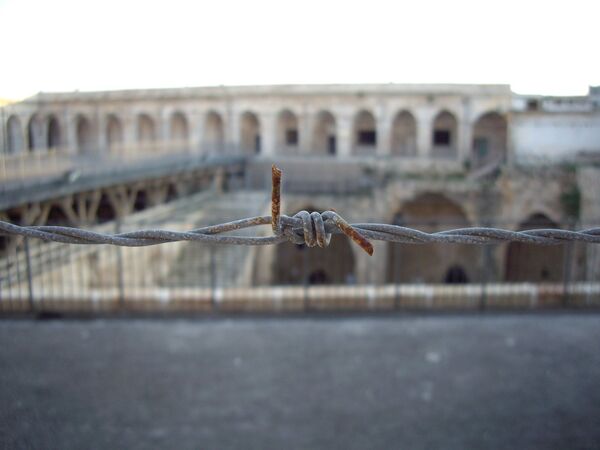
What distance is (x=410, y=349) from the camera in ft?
12.7

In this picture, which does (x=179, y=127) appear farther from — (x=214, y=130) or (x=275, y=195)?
(x=275, y=195)

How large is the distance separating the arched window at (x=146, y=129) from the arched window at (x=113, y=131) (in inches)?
38.2

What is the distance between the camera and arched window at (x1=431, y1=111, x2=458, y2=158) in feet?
70.3

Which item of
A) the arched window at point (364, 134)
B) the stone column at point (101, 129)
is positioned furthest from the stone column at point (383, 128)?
the stone column at point (101, 129)

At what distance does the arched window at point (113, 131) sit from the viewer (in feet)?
82.4

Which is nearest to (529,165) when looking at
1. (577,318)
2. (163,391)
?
(577,318)

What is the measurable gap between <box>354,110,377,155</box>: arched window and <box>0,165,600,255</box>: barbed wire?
69.2 ft

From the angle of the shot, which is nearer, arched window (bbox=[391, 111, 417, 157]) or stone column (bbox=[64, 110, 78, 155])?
arched window (bbox=[391, 111, 417, 157])

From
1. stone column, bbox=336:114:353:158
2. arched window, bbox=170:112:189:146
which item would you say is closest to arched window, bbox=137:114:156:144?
arched window, bbox=170:112:189:146

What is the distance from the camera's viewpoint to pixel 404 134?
22328 mm

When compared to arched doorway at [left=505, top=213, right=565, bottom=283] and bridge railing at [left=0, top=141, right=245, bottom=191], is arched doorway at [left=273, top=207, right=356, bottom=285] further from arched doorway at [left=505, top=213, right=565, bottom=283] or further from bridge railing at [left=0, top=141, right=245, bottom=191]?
arched doorway at [left=505, top=213, right=565, bottom=283]

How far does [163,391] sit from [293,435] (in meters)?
0.93

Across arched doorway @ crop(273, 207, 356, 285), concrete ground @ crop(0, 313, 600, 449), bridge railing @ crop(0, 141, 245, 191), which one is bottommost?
arched doorway @ crop(273, 207, 356, 285)

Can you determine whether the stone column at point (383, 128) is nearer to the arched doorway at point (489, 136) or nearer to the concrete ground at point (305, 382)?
the arched doorway at point (489, 136)
